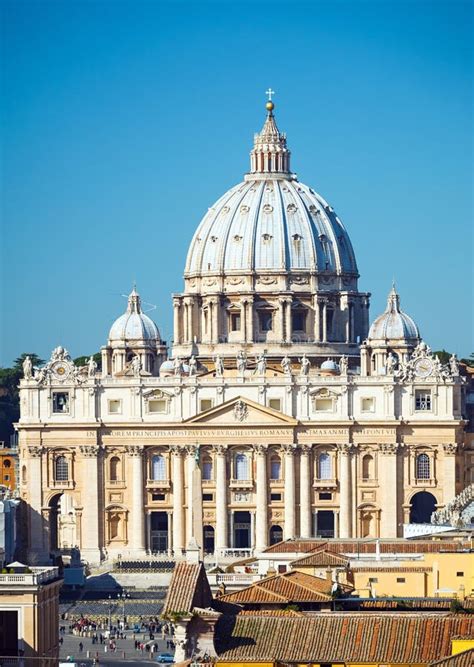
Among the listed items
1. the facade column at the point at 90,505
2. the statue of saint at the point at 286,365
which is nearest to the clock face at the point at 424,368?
the statue of saint at the point at 286,365

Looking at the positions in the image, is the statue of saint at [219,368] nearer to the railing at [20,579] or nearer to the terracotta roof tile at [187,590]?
the railing at [20,579]

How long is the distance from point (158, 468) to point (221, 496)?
4612mm

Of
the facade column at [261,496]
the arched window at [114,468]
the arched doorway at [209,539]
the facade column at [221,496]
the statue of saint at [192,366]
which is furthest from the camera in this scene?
the statue of saint at [192,366]

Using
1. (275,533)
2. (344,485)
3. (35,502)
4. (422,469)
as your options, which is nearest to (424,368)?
(422,469)

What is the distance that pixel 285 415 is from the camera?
180 metres

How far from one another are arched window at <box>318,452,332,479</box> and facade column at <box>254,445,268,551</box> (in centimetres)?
325

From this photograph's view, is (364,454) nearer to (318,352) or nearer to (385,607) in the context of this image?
(318,352)

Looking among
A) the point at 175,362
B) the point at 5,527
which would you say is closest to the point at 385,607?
the point at 5,527

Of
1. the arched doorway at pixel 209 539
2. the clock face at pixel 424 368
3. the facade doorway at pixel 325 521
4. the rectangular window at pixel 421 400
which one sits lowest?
the arched doorway at pixel 209 539

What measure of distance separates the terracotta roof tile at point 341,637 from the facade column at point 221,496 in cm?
10617

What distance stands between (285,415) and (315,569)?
78.7 m

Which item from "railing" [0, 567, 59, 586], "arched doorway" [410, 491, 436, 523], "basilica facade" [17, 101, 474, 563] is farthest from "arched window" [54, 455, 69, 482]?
"railing" [0, 567, 59, 586]

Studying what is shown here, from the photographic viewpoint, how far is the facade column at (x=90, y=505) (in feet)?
589

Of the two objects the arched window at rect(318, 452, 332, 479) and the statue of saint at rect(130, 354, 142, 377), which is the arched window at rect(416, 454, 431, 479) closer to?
the arched window at rect(318, 452, 332, 479)
